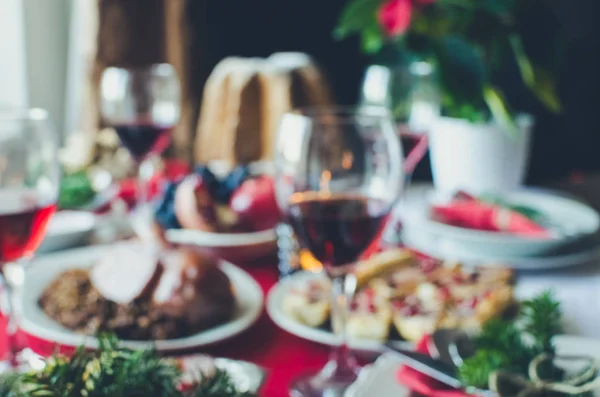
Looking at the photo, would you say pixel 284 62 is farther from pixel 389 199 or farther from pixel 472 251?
pixel 389 199

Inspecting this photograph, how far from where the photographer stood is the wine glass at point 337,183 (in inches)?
29.2

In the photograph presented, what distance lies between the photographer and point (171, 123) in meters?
1.31

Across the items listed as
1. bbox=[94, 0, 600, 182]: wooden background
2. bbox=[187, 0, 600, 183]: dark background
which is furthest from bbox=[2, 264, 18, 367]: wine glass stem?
bbox=[94, 0, 600, 182]: wooden background

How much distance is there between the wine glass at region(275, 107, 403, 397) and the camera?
741mm

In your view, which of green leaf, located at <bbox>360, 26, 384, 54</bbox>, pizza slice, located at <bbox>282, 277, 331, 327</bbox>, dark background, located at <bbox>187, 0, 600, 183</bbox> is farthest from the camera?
dark background, located at <bbox>187, 0, 600, 183</bbox>

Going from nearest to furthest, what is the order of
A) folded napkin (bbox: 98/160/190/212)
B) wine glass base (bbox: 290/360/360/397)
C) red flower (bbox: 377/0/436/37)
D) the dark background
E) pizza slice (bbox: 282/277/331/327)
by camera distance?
wine glass base (bbox: 290/360/360/397) → pizza slice (bbox: 282/277/331/327) → red flower (bbox: 377/0/436/37) → folded napkin (bbox: 98/160/190/212) → the dark background

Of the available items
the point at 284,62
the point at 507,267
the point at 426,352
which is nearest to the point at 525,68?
the point at 507,267

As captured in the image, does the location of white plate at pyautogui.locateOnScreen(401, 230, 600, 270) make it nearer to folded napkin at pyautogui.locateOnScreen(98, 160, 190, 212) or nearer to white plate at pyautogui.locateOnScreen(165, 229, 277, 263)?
white plate at pyautogui.locateOnScreen(165, 229, 277, 263)

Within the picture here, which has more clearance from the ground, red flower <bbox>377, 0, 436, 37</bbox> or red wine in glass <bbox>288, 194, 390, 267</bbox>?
red flower <bbox>377, 0, 436, 37</bbox>

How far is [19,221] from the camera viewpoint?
76cm

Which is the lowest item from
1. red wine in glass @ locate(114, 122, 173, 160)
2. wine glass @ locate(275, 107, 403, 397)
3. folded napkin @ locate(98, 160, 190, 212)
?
folded napkin @ locate(98, 160, 190, 212)

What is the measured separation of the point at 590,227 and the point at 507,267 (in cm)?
22

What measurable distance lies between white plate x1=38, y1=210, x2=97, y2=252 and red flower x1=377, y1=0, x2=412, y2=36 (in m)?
0.54

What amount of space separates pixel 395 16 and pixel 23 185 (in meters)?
0.63
